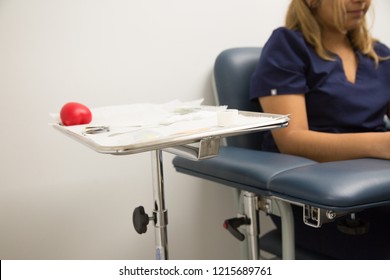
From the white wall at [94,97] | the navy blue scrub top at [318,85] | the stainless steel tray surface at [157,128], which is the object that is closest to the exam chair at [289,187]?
the stainless steel tray surface at [157,128]

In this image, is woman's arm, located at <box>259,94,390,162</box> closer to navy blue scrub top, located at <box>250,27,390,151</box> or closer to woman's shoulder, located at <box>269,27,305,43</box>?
navy blue scrub top, located at <box>250,27,390,151</box>

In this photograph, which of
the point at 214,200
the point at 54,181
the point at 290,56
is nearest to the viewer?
the point at 290,56

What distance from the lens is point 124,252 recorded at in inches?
49.9

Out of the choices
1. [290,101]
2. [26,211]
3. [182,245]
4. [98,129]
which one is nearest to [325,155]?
[290,101]

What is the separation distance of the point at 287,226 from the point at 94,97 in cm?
62

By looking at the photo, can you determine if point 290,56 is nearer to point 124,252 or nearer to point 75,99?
point 75,99

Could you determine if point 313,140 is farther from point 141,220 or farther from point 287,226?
Answer: point 141,220

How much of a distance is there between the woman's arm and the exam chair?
78mm

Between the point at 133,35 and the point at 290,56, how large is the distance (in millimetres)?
423

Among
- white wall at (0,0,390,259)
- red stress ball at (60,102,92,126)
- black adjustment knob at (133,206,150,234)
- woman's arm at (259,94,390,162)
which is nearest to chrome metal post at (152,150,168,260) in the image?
black adjustment knob at (133,206,150,234)

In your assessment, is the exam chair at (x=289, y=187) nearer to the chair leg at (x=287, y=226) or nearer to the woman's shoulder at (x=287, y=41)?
the chair leg at (x=287, y=226)

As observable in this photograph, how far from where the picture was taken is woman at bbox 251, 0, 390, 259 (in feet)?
3.20

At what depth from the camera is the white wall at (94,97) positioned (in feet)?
3.62

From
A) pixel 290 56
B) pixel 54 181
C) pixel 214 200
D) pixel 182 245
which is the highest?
pixel 290 56
